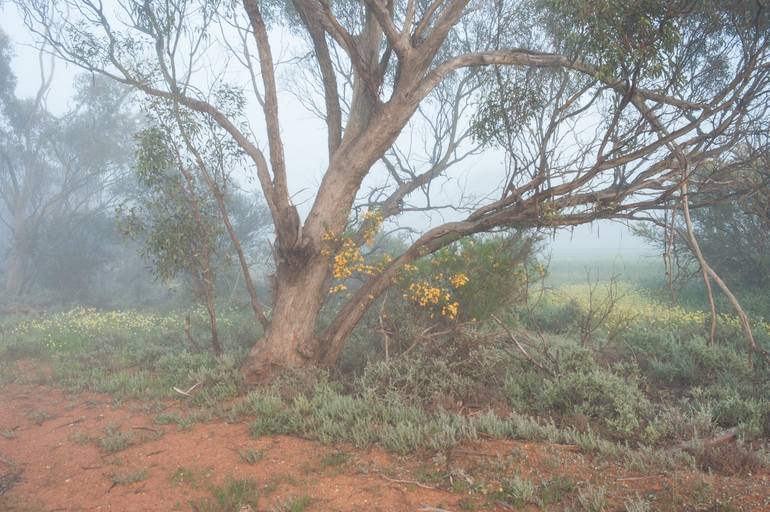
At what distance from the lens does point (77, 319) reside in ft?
46.1

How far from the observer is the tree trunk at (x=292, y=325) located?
25.3 ft

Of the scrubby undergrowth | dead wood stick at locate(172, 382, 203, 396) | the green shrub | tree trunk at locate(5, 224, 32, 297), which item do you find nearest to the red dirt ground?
the scrubby undergrowth

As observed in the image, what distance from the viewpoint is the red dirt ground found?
4.09m

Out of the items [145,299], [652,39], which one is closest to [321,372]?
[652,39]

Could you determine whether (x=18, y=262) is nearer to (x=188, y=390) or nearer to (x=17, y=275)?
(x=17, y=275)

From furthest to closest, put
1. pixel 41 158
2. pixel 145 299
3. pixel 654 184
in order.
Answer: pixel 41 158 < pixel 145 299 < pixel 654 184

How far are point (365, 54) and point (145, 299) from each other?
1644 cm

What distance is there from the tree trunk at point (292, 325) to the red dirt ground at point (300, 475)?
145 cm

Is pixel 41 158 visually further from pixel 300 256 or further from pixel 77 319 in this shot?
pixel 300 256

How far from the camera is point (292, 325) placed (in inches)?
309

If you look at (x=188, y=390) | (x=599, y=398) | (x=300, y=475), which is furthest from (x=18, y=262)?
(x=599, y=398)

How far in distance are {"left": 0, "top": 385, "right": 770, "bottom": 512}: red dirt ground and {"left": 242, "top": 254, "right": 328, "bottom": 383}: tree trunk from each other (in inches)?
57.0

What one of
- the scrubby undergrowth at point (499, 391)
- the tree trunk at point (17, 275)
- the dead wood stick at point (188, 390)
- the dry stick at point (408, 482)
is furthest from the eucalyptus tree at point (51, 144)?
the dry stick at point (408, 482)

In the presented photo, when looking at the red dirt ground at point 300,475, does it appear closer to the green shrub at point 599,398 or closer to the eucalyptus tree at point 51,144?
the green shrub at point 599,398
